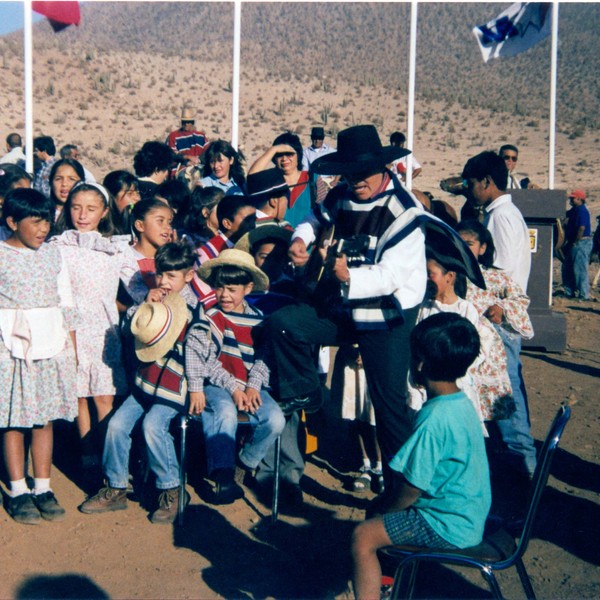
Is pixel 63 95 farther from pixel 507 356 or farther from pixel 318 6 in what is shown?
pixel 318 6

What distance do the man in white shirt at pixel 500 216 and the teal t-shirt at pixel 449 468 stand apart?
2927 mm

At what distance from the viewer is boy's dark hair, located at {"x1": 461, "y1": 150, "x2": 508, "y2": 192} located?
6586mm

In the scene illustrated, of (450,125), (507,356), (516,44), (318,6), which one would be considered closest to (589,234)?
(516,44)

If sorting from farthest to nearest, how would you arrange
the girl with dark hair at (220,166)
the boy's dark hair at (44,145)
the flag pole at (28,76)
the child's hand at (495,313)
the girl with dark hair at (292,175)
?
the boy's dark hair at (44,145) → the flag pole at (28,76) → the girl with dark hair at (220,166) → the girl with dark hair at (292,175) → the child's hand at (495,313)

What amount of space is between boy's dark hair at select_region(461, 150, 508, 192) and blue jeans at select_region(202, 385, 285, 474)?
251 centimetres

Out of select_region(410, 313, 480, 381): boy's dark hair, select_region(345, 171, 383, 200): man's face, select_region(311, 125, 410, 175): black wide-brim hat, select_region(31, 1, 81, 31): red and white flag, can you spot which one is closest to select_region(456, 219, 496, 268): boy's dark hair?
select_region(311, 125, 410, 175): black wide-brim hat

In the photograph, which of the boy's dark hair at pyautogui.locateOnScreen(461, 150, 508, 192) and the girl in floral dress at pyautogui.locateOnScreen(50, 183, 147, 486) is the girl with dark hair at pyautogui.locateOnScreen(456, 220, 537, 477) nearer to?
the boy's dark hair at pyautogui.locateOnScreen(461, 150, 508, 192)

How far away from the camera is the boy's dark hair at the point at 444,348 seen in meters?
3.66

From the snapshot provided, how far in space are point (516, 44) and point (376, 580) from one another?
34.2ft

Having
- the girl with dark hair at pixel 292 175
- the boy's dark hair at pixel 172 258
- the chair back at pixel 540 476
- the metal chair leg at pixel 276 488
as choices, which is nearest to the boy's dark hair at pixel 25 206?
the boy's dark hair at pixel 172 258

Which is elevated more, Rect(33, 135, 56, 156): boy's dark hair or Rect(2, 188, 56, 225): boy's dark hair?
Rect(33, 135, 56, 156): boy's dark hair

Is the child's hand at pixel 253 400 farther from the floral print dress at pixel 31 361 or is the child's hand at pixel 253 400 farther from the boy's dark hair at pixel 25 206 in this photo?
the boy's dark hair at pixel 25 206

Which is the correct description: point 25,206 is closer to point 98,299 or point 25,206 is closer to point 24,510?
point 98,299

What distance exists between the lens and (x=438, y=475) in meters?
3.59
